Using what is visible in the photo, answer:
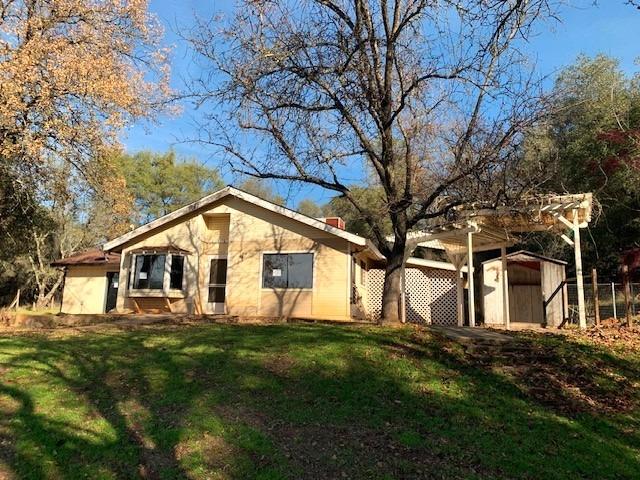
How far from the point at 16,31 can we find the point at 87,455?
14.3 metres

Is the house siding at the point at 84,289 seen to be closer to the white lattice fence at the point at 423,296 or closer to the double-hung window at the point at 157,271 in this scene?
the double-hung window at the point at 157,271

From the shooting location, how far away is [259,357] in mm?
9031

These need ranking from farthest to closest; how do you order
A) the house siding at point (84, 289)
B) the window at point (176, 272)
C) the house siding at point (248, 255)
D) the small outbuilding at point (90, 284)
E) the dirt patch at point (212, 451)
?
the house siding at point (84, 289), the small outbuilding at point (90, 284), the window at point (176, 272), the house siding at point (248, 255), the dirt patch at point (212, 451)

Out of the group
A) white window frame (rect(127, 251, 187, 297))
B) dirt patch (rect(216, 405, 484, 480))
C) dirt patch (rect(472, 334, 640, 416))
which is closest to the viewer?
dirt patch (rect(216, 405, 484, 480))

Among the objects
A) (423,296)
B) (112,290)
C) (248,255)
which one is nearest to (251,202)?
(248,255)

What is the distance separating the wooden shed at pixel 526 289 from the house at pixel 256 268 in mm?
1520

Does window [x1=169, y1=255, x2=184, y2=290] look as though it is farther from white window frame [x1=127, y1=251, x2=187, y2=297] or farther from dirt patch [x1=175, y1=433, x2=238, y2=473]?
dirt patch [x1=175, y1=433, x2=238, y2=473]

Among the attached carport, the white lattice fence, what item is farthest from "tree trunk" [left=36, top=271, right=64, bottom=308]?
the attached carport

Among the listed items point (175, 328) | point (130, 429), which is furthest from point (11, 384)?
point (175, 328)

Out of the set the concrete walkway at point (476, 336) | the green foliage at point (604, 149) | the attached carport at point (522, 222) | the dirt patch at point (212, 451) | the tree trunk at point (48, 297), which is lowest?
the dirt patch at point (212, 451)

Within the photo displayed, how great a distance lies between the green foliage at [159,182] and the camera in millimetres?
39031

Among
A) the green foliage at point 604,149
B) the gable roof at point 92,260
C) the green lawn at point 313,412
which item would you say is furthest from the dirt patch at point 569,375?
the gable roof at point 92,260

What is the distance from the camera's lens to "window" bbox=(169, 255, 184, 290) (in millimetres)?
17812

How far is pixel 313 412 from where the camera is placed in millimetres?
6578
